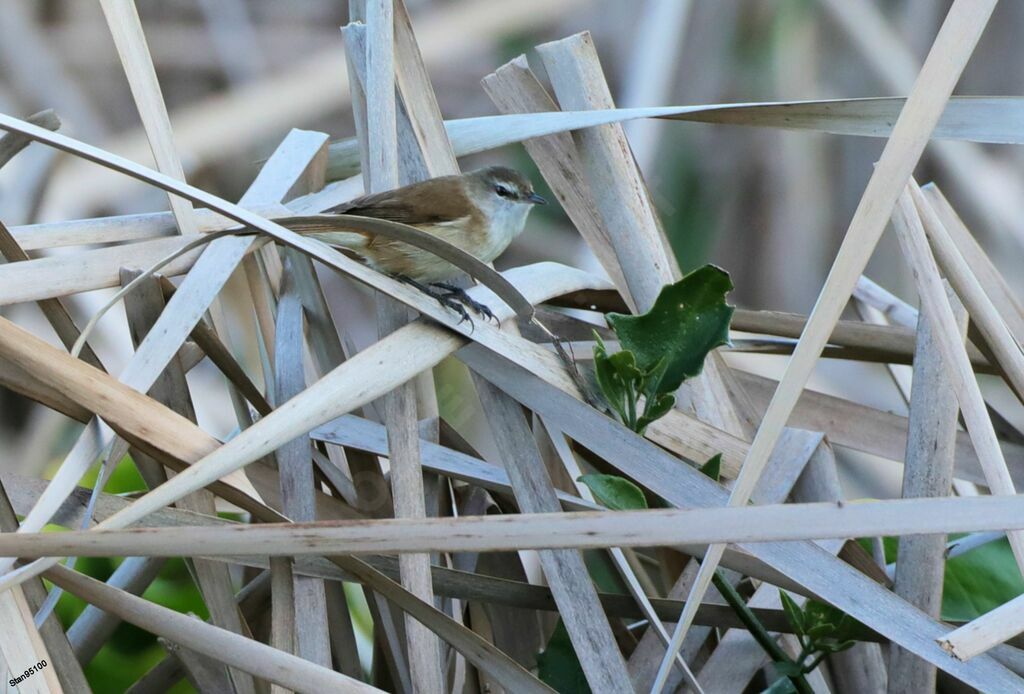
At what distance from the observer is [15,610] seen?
3.51 ft

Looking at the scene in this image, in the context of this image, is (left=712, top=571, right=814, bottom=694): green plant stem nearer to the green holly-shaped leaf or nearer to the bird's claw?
the green holly-shaped leaf

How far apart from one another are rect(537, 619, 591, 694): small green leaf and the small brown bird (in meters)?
0.46

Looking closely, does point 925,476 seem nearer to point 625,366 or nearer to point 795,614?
point 795,614

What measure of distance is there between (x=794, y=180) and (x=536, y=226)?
→ 0.88m

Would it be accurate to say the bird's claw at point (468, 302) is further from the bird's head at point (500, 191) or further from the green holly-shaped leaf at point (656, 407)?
the bird's head at point (500, 191)

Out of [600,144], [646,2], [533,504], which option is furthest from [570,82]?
[646,2]

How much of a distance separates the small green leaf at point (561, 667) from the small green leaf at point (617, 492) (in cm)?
25

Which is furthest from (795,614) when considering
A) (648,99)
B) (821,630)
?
(648,99)

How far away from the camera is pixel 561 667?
1.39 m

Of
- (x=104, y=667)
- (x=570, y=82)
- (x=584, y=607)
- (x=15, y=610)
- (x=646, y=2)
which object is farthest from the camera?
(x=646, y=2)

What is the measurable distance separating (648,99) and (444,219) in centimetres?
121

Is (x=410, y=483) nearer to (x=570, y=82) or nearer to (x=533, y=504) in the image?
(x=533, y=504)

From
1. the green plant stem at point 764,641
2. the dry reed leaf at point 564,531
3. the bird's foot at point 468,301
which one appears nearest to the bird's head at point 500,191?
the bird's foot at point 468,301

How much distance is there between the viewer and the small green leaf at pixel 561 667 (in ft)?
4.51
